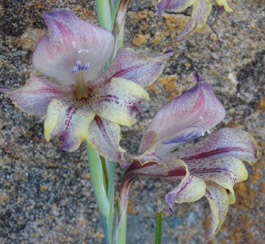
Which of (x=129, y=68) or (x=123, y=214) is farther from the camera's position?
(x=123, y=214)

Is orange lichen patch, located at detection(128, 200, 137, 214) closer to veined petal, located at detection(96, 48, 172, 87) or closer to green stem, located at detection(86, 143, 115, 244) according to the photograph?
green stem, located at detection(86, 143, 115, 244)

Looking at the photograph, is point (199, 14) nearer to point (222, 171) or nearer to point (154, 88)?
point (222, 171)

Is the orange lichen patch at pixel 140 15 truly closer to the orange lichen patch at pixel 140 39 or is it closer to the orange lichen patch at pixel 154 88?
the orange lichen patch at pixel 140 39

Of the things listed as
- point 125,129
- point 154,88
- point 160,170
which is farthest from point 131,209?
point 160,170

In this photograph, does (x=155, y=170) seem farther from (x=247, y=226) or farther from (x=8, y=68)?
(x=247, y=226)

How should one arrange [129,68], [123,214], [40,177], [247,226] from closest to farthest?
[129,68], [123,214], [40,177], [247,226]

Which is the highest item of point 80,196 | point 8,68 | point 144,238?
point 8,68

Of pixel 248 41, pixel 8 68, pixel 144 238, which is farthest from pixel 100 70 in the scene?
pixel 144 238
